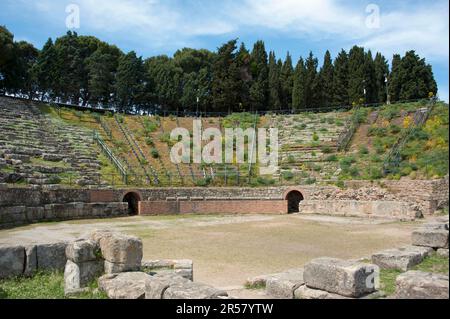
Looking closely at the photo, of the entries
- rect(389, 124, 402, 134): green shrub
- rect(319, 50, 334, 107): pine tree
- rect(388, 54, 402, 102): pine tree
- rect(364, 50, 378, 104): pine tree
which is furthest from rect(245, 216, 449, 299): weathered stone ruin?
rect(319, 50, 334, 107): pine tree

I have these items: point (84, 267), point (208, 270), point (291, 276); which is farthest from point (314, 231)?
point (84, 267)

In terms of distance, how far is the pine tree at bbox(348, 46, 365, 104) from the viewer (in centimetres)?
4783

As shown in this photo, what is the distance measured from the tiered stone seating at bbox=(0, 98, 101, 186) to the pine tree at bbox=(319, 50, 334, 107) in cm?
2965

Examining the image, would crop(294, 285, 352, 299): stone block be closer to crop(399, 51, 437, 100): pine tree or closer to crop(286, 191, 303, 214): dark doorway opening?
crop(286, 191, 303, 214): dark doorway opening

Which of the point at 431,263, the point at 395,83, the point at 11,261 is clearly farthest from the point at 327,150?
the point at 11,261

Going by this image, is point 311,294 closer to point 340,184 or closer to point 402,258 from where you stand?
point 402,258

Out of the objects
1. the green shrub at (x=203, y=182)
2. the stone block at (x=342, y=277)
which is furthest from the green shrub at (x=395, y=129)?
the stone block at (x=342, y=277)

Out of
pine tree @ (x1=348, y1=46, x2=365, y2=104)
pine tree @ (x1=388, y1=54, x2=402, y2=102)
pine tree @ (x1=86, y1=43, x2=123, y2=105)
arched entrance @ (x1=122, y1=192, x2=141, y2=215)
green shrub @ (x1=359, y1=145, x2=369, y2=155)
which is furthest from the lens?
pine tree @ (x1=86, y1=43, x2=123, y2=105)

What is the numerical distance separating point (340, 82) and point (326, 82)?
89.3 inches


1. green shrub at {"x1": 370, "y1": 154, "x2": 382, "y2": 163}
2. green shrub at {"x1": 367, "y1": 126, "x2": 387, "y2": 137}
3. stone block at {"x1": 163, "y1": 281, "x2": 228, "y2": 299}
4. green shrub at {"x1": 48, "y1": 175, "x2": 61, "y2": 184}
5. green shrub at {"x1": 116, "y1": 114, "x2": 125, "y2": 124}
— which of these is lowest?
stone block at {"x1": 163, "y1": 281, "x2": 228, "y2": 299}

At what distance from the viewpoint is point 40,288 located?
26.1ft
